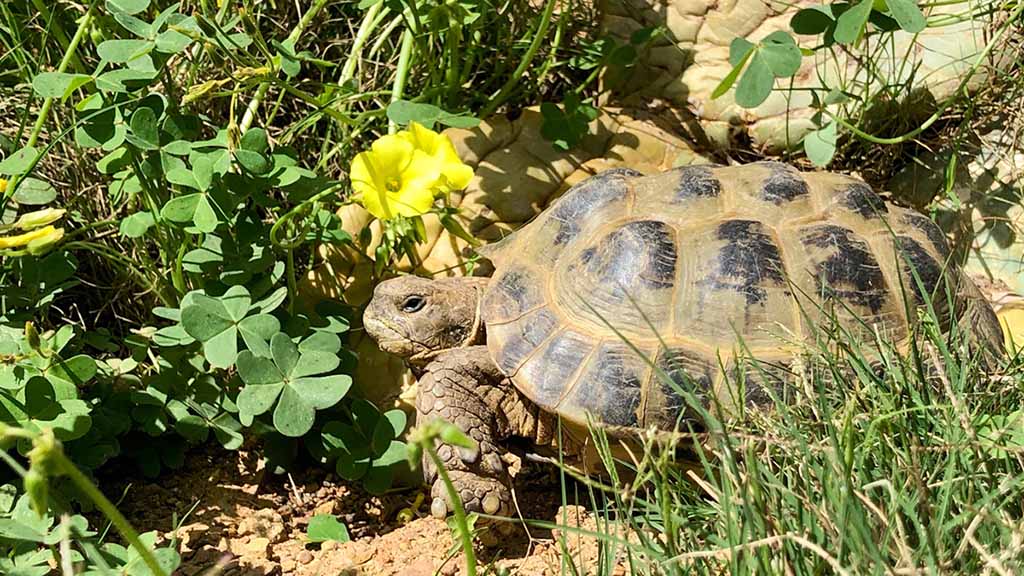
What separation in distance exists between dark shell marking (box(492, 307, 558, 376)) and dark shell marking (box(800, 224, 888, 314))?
0.64m

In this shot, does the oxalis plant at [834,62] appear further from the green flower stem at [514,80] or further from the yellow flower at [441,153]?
the yellow flower at [441,153]

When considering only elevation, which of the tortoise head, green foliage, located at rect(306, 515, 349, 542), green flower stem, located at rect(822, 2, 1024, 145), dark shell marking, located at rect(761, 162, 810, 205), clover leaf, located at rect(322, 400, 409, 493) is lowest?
green foliage, located at rect(306, 515, 349, 542)

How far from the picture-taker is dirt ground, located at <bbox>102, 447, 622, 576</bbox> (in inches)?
95.0

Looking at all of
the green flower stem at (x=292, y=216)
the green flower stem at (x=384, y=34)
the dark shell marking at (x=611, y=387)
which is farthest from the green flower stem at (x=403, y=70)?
the dark shell marking at (x=611, y=387)

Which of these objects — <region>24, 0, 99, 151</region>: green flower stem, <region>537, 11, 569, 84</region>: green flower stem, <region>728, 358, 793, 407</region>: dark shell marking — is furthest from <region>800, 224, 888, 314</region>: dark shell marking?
<region>24, 0, 99, 151</region>: green flower stem

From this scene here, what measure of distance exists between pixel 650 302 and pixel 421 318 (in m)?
0.62

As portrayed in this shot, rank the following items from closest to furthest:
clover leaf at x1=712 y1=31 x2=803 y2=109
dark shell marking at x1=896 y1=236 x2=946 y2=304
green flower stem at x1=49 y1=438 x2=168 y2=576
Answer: green flower stem at x1=49 y1=438 x2=168 y2=576 < dark shell marking at x1=896 y1=236 x2=946 y2=304 < clover leaf at x1=712 y1=31 x2=803 y2=109

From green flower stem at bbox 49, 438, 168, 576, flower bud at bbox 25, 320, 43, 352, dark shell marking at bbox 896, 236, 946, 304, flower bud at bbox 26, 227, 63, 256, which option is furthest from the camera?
dark shell marking at bbox 896, 236, 946, 304

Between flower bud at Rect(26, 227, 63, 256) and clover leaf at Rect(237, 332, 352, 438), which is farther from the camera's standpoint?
clover leaf at Rect(237, 332, 352, 438)

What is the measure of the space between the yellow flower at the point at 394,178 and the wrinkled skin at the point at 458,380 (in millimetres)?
285

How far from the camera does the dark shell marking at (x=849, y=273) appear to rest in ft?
8.13

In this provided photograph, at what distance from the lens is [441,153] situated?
104 inches

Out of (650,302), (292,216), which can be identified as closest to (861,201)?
(650,302)

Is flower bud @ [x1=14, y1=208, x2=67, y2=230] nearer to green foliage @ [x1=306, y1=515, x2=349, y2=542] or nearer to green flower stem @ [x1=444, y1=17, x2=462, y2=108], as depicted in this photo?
green foliage @ [x1=306, y1=515, x2=349, y2=542]
